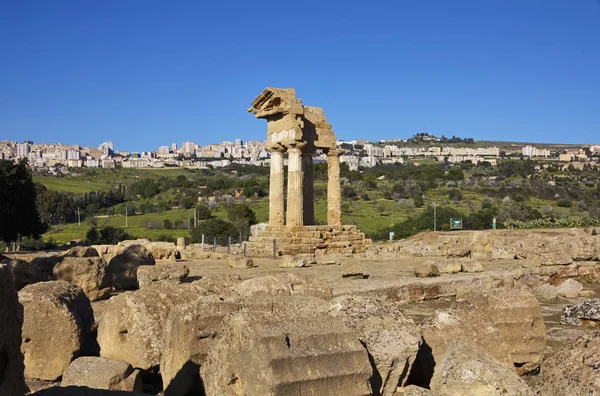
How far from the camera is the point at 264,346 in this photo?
4.36 meters

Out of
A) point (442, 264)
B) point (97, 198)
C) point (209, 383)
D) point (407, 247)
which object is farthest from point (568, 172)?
point (209, 383)

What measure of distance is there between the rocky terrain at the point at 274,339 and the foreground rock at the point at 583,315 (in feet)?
0.07

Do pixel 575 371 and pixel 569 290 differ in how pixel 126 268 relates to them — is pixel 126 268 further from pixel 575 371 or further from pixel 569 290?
pixel 575 371

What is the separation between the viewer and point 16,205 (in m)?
35.2

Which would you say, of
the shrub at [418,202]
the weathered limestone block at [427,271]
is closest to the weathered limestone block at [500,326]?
the weathered limestone block at [427,271]

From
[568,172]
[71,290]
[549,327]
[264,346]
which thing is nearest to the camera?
[264,346]

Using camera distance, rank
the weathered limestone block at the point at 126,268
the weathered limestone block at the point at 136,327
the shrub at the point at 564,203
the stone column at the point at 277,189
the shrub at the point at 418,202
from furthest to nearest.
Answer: the shrub at the point at 418,202, the shrub at the point at 564,203, the stone column at the point at 277,189, the weathered limestone block at the point at 126,268, the weathered limestone block at the point at 136,327

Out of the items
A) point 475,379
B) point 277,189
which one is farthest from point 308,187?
point 475,379

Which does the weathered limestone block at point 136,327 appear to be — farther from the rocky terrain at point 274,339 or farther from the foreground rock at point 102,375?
the foreground rock at point 102,375

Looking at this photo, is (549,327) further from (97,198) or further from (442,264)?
(97,198)

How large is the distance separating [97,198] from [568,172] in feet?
229

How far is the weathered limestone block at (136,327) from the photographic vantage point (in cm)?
657

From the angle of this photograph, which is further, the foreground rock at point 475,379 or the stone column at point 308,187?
the stone column at point 308,187

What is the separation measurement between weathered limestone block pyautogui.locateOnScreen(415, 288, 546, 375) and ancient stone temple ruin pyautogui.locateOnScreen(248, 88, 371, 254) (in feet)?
54.7
